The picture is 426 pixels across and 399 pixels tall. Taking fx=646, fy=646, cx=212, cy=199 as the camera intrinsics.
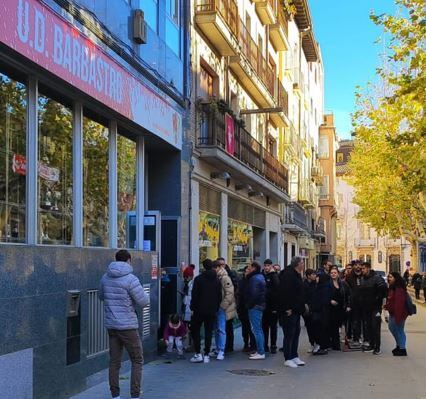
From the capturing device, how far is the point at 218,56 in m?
17.4

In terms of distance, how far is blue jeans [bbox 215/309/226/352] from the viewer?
11.4 meters

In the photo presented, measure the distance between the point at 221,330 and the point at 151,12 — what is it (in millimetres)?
5876

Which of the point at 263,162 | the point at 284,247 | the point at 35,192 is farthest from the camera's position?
the point at 284,247

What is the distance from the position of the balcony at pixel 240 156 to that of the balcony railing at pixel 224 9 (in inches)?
89.8

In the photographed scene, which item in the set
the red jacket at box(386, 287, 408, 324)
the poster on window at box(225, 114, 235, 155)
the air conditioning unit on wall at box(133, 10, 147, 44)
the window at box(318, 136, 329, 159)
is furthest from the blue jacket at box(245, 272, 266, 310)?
the window at box(318, 136, 329, 159)

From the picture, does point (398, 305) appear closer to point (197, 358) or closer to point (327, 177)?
point (197, 358)

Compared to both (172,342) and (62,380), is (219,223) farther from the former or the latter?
(62,380)

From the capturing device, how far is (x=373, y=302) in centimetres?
1238

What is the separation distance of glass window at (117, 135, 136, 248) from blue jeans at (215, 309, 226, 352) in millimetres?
1995

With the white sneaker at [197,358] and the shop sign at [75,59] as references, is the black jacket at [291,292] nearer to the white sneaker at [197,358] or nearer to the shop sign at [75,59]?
the white sneaker at [197,358]

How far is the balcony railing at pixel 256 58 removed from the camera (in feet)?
64.4

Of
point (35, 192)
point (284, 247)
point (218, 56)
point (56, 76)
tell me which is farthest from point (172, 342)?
point (284, 247)

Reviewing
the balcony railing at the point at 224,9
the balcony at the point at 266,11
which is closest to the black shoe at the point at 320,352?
the balcony railing at the point at 224,9

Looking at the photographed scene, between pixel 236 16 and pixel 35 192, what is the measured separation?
12.3 metres
